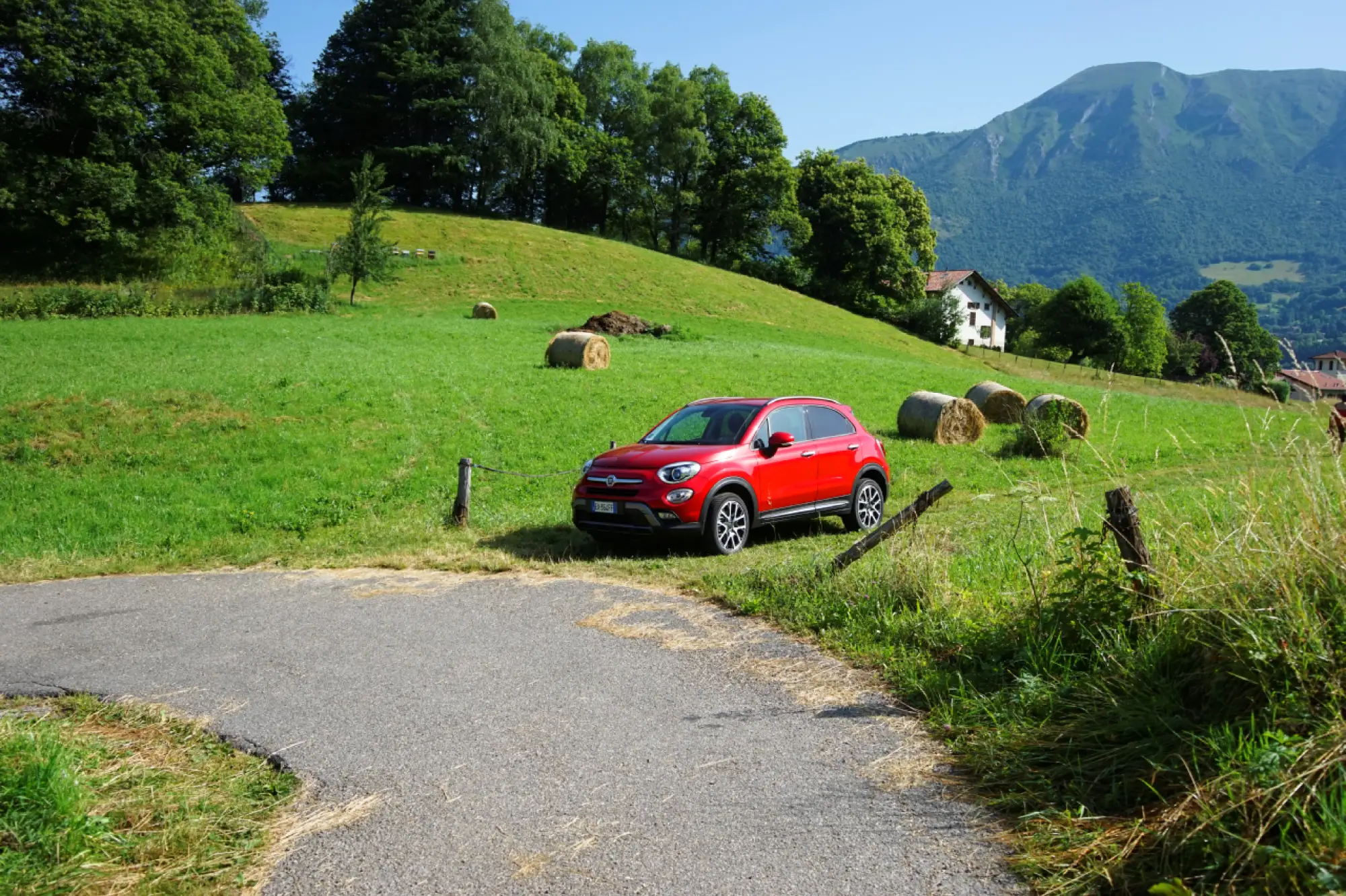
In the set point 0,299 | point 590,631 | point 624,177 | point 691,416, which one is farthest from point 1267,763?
point 624,177

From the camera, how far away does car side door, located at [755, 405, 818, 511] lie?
1084 cm

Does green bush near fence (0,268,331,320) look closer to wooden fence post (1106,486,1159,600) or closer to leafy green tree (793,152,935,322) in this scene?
wooden fence post (1106,486,1159,600)

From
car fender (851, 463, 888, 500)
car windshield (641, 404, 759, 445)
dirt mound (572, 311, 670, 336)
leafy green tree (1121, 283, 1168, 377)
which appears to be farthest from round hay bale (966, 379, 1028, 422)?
leafy green tree (1121, 283, 1168, 377)

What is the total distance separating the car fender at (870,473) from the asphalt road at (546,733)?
4509mm

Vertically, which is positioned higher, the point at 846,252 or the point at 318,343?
the point at 846,252

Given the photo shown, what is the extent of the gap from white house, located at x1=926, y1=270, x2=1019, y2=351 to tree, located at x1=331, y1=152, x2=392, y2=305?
54199mm

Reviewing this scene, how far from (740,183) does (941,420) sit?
5997cm

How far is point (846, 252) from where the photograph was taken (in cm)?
7375

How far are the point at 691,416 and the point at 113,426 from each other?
11387 millimetres

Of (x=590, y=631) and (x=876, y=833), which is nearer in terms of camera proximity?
(x=876, y=833)

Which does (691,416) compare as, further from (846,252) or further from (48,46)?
(846,252)

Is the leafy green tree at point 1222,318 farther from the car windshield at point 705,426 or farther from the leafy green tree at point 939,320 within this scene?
the car windshield at point 705,426

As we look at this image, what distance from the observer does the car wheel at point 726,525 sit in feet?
33.4

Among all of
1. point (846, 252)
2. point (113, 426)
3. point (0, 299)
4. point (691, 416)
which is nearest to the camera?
point (691, 416)
